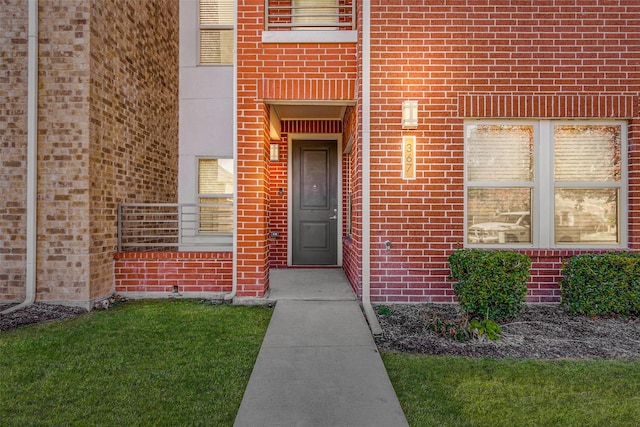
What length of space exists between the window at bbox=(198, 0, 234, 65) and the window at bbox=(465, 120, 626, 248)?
4.94 metres

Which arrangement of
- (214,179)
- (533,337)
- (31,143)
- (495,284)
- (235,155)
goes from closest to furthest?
1. (533,337)
2. (495,284)
3. (31,143)
4. (235,155)
5. (214,179)

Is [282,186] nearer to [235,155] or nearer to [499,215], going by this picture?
[235,155]

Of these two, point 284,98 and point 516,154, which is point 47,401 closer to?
point 284,98

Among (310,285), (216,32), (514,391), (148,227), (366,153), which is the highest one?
(216,32)

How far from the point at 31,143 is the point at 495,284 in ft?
19.2

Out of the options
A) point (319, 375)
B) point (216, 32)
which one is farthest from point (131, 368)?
point (216, 32)

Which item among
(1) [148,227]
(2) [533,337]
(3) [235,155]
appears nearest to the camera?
(2) [533,337]

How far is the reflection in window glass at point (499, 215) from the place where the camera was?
4906 mm

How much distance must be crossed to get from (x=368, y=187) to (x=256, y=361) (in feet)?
8.67

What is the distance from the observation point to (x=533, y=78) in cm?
476

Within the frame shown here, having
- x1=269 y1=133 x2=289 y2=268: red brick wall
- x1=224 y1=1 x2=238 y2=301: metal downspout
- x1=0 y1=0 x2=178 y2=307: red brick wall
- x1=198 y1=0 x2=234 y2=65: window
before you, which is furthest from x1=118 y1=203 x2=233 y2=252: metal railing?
x1=198 y1=0 x2=234 y2=65: window

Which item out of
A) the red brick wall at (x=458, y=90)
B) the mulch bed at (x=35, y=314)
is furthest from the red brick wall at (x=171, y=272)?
the red brick wall at (x=458, y=90)

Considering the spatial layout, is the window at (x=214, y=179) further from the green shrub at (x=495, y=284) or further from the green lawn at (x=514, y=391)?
the green lawn at (x=514, y=391)

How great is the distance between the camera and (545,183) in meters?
4.85
